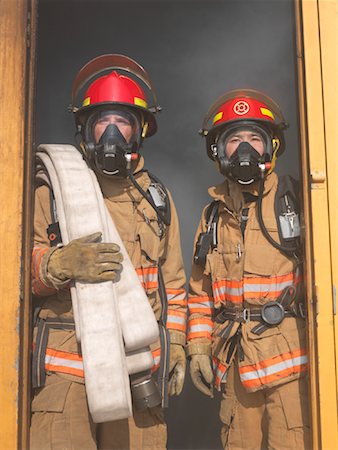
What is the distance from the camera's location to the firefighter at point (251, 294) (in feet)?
9.68

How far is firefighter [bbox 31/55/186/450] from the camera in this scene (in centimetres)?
266

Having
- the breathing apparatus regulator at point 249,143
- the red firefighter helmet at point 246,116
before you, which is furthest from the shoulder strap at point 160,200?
the red firefighter helmet at point 246,116

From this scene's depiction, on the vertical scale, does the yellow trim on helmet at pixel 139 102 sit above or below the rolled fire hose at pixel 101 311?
above

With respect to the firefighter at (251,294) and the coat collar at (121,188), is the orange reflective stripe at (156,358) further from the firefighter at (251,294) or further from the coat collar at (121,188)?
the coat collar at (121,188)

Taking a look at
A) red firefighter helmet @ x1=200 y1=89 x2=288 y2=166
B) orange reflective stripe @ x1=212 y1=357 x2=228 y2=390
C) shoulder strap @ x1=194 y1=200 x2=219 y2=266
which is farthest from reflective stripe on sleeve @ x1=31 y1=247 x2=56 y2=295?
red firefighter helmet @ x1=200 y1=89 x2=288 y2=166

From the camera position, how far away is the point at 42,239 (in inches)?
113

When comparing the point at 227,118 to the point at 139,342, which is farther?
the point at 227,118

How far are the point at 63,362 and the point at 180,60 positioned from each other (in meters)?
3.41

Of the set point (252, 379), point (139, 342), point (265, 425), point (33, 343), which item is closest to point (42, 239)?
point (33, 343)

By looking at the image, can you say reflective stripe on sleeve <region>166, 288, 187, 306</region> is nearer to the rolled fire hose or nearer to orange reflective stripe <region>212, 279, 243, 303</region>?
orange reflective stripe <region>212, 279, 243, 303</region>

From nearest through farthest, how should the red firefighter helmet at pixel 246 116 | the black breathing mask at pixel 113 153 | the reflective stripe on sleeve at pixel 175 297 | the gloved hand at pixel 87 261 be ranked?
the gloved hand at pixel 87 261
the black breathing mask at pixel 113 153
the reflective stripe on sleeve at pixel 175 297
the red firefighter helmet at pixel 246 116

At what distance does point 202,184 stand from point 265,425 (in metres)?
2.68

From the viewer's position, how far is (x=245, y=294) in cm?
310

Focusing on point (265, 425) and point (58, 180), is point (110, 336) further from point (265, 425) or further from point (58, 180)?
point (265, 425)
